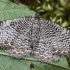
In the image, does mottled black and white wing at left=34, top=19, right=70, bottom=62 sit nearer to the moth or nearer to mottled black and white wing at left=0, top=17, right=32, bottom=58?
the moth

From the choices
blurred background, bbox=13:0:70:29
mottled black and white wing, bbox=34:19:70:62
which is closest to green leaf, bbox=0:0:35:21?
mottled black and white wing, bbox=34:19:70:62

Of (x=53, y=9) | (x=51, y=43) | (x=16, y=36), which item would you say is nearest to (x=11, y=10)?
(x=16, y=36)

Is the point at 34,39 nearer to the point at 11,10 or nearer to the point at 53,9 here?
the point at 11,10

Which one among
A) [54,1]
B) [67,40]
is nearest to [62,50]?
[67,40]

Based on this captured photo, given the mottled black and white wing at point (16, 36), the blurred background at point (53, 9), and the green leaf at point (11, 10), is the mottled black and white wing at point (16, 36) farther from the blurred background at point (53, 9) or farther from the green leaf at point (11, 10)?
the blurred background at point (53, 9)

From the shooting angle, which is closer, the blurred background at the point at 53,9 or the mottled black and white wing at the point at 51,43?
the mottled black and white wing at the point at 51,43

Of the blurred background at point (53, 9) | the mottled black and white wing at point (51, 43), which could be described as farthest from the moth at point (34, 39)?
the blurred background at point (53, 9)
